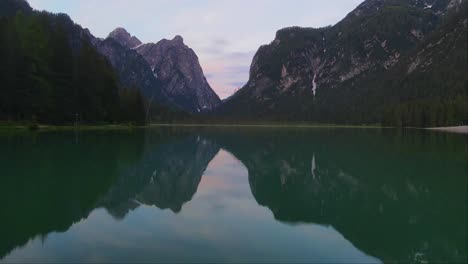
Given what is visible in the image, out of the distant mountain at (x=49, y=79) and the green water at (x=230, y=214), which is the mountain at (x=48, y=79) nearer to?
the distant mountain at (x=49, y=79)

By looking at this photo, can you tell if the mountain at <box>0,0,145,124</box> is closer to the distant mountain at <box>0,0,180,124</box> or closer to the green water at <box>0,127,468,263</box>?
the distant mountain at <box>0,0,180,124</box>

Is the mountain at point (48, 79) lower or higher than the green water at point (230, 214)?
higher

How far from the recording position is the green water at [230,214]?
10.6 meters

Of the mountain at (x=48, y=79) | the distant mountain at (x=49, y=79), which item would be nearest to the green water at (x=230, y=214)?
the distant mountain at (x=49, y=79)

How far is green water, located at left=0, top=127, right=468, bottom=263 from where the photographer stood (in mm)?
10617

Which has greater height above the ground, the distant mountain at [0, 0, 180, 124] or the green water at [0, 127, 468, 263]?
the distant mountain at [0, 0, 180, 124]

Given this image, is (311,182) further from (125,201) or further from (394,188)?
(125,201)

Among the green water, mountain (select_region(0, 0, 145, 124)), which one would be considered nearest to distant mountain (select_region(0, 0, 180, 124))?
mountain (select_region(0, 0, 145, 124))

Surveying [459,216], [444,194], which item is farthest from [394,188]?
[459,216]

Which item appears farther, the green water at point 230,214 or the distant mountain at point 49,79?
the distant mountain at point 49,79

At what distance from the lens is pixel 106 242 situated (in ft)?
36.8

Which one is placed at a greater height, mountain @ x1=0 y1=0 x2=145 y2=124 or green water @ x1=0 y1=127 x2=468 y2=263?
mountain @ x1=0 y1=0 x2=145 y2=124

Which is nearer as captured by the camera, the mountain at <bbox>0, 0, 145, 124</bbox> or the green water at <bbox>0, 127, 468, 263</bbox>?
the green water at <bbox>0, 127, 468, 263</bbox>

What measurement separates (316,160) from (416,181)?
12.0 metres
